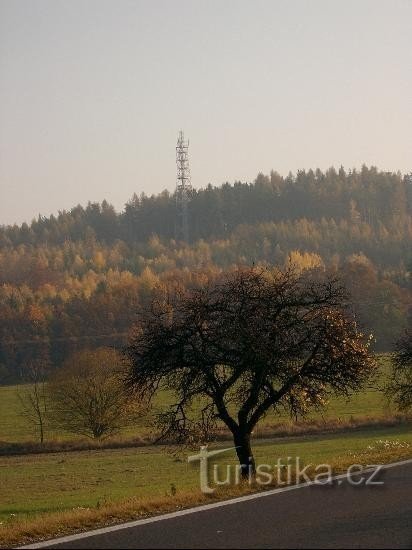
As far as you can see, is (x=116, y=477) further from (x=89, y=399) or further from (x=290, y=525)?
(x=290, y=525)

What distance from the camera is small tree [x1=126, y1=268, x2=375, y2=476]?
1938 centimetres

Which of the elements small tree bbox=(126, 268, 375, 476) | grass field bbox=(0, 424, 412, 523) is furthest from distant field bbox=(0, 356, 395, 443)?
small tree bbox=(126, 268, 375, 476)

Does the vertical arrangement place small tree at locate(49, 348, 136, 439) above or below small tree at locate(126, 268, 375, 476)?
below

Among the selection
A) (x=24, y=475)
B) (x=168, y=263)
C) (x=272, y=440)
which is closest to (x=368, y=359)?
(x=24, y=475)

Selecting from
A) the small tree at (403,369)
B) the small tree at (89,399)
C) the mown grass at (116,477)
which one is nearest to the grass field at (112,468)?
the mown grass at (116,477)

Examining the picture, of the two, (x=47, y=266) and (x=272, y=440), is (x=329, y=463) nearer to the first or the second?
(x=272, y=440)

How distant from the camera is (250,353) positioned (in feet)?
62.7

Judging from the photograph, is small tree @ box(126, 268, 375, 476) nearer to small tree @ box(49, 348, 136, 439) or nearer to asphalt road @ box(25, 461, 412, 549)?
asphalt road @ box(25, 461, 412, 549)

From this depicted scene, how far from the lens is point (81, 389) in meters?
61.7

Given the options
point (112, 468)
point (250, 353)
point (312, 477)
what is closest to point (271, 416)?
point (112, 468)

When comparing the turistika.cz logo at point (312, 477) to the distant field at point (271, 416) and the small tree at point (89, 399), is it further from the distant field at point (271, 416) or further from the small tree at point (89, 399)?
the small tree at point (89, 399)

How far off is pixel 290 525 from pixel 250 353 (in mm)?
8905

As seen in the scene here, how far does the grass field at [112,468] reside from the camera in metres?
29.6

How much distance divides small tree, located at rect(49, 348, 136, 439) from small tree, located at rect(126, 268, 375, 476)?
37513 mm
